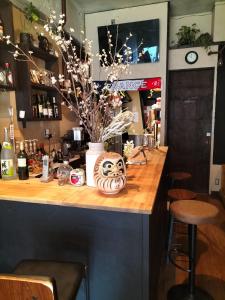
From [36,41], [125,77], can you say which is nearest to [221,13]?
[125,77]

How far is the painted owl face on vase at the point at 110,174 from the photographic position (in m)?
1.26

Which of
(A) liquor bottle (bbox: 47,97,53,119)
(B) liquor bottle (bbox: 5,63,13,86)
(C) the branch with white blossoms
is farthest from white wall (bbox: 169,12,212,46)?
(C) the branch with white blossoms

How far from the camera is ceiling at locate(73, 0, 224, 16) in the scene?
379cm

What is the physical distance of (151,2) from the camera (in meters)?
3.82

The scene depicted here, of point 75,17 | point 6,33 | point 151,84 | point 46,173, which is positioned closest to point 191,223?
point 46,173

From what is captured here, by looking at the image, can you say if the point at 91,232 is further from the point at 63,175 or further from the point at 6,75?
the point at 6,75

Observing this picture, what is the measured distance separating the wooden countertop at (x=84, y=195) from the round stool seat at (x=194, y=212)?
0.30 metres

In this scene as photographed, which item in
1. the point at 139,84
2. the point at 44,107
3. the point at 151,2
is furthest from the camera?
the point at 139,84

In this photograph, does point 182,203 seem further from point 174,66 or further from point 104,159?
point 174,66

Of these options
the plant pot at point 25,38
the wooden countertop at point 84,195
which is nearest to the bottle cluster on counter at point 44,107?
the plant pot at point 25,38

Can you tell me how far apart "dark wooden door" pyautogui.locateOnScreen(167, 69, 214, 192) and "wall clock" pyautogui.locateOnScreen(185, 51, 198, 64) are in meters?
0.20

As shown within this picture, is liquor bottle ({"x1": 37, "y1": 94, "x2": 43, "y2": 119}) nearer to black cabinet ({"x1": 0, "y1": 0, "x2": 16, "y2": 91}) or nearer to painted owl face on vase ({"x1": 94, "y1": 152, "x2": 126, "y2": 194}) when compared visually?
black cabinet ({"x1": 0, "y1": 0, "x2": 16, "y2": 91})

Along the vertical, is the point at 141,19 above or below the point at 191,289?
above

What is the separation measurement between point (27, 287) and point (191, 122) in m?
4.17
